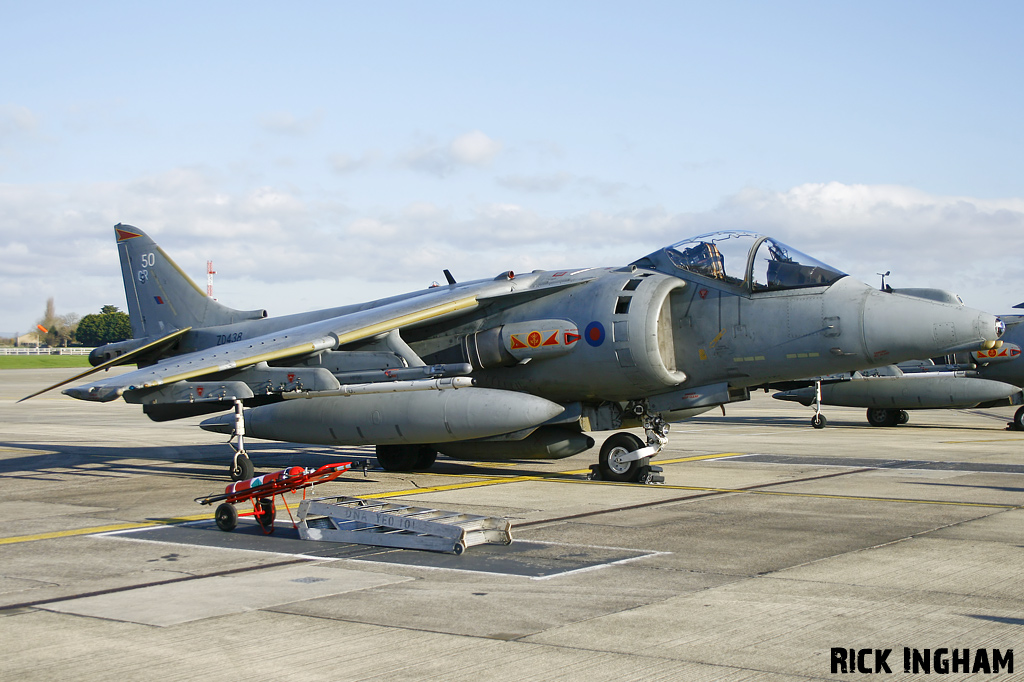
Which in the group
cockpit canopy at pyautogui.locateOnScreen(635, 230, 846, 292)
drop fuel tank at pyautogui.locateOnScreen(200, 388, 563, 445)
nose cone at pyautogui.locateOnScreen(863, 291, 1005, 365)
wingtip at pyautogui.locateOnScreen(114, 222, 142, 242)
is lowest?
drop fuel tank at pyautogui.locateOnScreen(200, 388, 563, 445)

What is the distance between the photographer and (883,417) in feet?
86.4

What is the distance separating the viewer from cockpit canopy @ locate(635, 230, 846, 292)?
1285 centimetres

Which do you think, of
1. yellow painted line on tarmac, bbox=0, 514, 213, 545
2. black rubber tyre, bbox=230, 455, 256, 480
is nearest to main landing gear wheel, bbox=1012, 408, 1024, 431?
black rubber tyre, bbox=230, 455, 256, 480

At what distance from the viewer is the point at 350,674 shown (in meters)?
4.93

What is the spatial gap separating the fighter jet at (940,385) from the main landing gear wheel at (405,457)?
11.4 meters

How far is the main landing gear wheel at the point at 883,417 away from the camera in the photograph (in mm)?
26266

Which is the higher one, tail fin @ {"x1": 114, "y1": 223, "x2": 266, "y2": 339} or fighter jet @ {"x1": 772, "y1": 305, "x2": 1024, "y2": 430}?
tail fin @ {"x1": 114, "y1": 223, "x2": 266, "y2": 339}

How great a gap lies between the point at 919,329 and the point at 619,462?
4.47 m

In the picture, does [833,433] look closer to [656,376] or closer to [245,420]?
[656,376]

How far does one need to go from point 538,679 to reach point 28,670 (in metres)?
2.76

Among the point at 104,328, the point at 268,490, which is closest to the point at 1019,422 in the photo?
the point at 268,490

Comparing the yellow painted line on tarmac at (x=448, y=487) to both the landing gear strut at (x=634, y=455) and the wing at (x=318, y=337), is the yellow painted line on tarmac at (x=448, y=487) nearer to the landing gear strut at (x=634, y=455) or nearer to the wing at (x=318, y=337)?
the landing gear strut at (x=634, y=455)

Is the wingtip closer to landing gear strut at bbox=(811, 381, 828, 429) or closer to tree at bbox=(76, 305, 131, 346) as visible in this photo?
landing gear strut at bbox=(811, 381, 828, 429)

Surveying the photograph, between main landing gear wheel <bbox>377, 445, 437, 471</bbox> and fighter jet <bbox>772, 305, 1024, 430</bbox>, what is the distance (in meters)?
11.4
